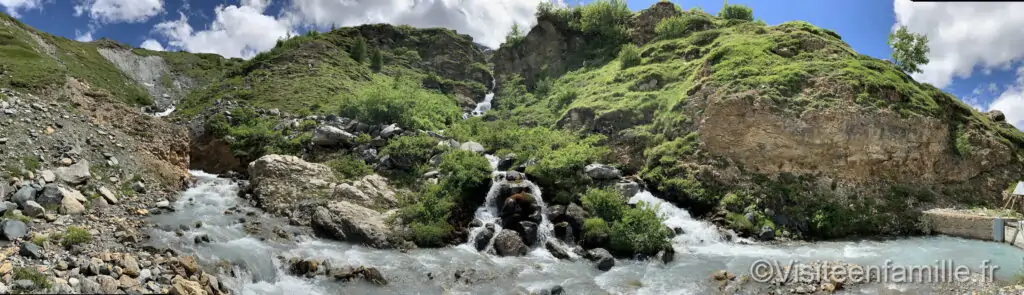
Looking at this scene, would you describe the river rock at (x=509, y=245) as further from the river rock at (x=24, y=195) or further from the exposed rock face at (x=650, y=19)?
the exposed rock face at (x=650, y=19)

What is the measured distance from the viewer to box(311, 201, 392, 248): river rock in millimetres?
21000

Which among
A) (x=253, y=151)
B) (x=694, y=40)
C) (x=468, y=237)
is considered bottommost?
(x=468, y=237)

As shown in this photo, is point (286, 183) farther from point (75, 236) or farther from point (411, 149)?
point (75, 236)

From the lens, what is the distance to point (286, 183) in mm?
24578

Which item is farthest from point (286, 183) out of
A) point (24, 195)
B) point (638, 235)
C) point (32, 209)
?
point (638, 235)

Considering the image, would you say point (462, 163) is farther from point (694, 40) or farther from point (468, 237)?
point (694, 40)

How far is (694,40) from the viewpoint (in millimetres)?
46062

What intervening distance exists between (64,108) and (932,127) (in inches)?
1684

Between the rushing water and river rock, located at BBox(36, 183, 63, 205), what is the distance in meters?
2.90

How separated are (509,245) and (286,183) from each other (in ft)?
35.5

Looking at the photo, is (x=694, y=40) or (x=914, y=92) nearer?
(x=914, y=92)

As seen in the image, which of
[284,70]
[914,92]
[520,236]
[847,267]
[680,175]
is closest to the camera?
[847,267]

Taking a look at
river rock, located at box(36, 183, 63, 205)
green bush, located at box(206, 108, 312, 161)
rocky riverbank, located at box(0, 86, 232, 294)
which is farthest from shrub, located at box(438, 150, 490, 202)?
river rock, located at box(36, 183, 63, 205)

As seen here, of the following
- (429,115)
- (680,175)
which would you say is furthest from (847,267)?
(429,115)
